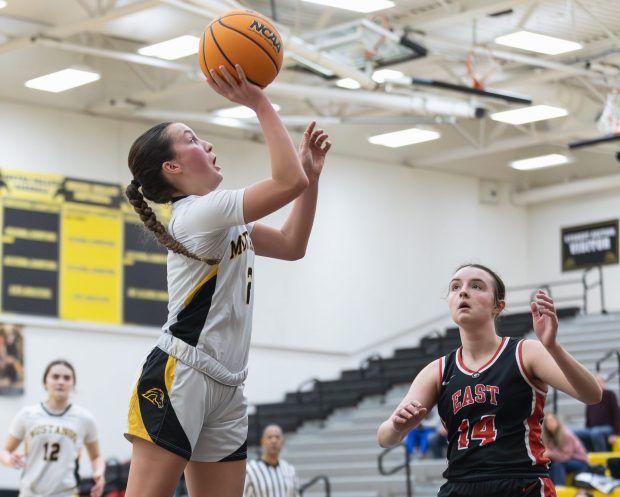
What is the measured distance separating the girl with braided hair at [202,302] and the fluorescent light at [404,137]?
14.9m

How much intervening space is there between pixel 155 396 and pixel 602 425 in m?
10.7

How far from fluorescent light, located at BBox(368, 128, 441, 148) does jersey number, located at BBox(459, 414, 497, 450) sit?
1461 centimetres

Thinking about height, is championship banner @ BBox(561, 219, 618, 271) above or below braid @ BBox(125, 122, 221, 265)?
above

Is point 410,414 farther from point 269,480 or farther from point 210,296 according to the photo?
point 269,480

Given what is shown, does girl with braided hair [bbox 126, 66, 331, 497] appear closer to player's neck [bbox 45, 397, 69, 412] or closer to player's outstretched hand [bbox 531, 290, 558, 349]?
player's outstretched hand [bbox 531, 290, 558, 349]

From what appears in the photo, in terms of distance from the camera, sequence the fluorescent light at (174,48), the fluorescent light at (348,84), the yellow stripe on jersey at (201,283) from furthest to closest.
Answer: the fluorescent light at (348,84)
the fluorescent light at (174,48)
the yellow stripe on jersey at (201,283)

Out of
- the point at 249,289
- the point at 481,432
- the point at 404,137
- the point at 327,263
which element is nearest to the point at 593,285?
the point at 404,137

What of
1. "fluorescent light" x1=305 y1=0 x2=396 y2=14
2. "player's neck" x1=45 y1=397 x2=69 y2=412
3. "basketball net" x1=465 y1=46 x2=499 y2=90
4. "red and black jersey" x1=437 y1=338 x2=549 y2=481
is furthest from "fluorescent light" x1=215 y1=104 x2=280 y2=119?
"red and black jersey" x1=437 y1=338 x2=549 y2=481

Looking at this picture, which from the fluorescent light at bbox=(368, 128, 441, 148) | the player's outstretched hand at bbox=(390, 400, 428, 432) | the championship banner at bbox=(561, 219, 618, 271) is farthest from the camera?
the championship banner at bbox=(561, 219, 618, 271)

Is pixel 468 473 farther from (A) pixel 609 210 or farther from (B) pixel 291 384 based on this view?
(A) pixel 609 210

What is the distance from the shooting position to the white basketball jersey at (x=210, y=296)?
3.92m

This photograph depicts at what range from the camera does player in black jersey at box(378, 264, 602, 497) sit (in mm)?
4246

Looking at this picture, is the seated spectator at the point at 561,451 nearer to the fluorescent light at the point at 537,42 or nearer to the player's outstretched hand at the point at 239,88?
the fluorescent light at the point at 537,42

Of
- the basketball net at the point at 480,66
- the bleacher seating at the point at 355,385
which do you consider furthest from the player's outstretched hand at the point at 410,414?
the bleacher seating at the point at 355,385
